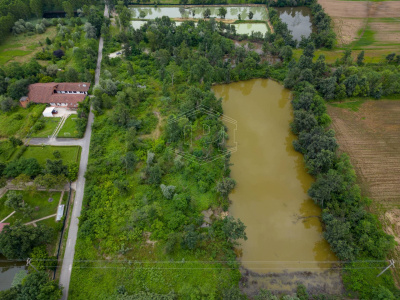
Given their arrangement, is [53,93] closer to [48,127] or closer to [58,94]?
[58,94]

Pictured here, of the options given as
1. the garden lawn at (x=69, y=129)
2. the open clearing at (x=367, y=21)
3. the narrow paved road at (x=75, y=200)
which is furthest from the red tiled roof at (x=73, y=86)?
the open clearing at (x=367, y=21)

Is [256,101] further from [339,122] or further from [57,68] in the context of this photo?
[57,68]

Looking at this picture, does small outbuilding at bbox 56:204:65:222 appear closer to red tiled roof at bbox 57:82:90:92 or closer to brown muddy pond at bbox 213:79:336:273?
Result: brown muddy pond at bbox 213:79:336:273

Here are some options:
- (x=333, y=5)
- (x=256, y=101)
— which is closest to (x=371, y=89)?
(x=256, y=101)

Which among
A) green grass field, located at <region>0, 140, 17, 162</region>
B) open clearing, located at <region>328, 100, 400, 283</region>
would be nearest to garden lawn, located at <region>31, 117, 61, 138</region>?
green grass field, located at <region>0, 140, 17, 162</region>

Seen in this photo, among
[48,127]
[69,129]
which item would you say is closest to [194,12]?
[69,129]

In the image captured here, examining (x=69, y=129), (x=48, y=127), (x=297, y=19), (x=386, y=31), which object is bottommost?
(x=69, y=129)
